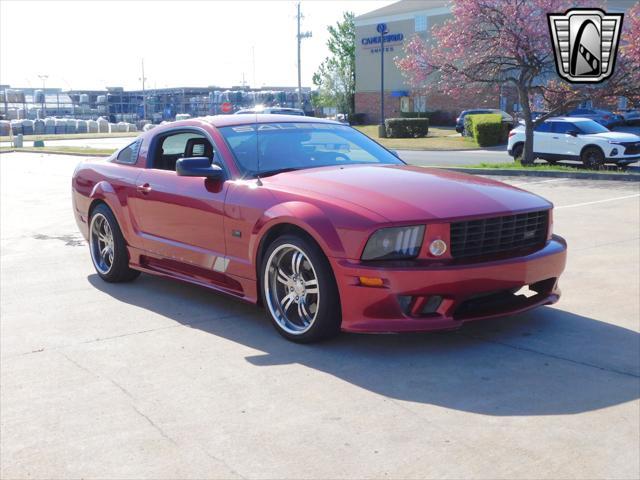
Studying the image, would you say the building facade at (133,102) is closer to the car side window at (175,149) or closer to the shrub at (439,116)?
the shrub at (439,116)

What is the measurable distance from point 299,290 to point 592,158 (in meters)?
17.1

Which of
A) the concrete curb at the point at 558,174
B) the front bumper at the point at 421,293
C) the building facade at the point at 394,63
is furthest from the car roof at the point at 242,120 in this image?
the building facade at the point at 394,63

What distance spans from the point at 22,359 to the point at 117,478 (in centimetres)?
193

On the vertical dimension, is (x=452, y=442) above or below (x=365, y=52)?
below

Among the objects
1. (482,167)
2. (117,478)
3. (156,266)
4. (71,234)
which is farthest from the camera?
(482,167)

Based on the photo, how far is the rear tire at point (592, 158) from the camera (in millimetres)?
20031

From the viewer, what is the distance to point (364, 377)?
4.46 meters

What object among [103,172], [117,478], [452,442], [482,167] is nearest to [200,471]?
[117,478]

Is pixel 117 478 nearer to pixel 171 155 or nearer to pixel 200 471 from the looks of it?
pixel 200 471

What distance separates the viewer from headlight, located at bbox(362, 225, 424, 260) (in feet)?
15.3

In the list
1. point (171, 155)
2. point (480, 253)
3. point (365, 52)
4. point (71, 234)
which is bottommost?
point (71, 234)

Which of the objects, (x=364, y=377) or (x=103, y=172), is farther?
(x=103, y=172)

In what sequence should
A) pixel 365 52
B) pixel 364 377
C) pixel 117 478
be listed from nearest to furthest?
pixel 117 478, pixel 364 377, pixel 365 52

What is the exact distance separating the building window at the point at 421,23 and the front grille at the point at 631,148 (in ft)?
121
